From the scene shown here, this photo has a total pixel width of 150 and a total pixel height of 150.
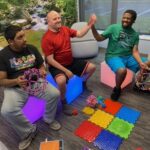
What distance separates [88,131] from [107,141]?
8.4 inches

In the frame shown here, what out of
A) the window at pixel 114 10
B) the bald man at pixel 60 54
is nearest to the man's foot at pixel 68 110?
the bald man at pixel 60 54

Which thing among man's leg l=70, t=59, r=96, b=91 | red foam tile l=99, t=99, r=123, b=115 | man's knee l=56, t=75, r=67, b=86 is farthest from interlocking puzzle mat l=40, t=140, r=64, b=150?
man's leg l=70, t=59, r=96, b=91

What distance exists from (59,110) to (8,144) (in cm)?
Result: 64

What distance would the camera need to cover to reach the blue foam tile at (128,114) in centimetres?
192

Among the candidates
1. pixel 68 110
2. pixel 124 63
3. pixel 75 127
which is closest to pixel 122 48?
pixel 124 63

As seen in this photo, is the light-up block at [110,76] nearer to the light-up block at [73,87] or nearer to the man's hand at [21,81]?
the light-up block at [73,87]

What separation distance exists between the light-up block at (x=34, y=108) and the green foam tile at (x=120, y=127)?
0.74 m

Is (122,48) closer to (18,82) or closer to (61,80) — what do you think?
(61,80)

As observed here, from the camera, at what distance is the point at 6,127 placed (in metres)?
1.93

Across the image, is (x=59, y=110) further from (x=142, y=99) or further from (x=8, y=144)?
(x=142, y=99)

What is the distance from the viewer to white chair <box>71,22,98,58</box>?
251 centimetres

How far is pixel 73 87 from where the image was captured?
87.5 inches

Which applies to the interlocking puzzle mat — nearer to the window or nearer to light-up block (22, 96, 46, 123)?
light-up block (22, 96, 46, 123)

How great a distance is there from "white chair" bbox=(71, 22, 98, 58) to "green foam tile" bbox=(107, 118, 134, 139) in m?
1.05
